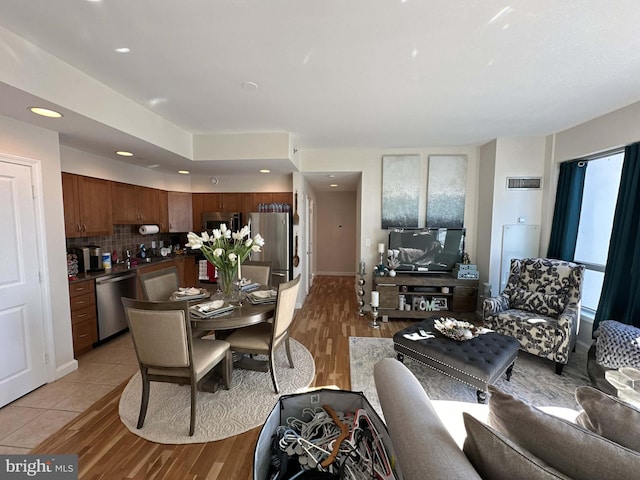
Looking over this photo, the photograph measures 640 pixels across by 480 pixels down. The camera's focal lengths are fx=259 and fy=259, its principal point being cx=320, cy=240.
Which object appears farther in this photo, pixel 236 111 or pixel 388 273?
pixel 388 273

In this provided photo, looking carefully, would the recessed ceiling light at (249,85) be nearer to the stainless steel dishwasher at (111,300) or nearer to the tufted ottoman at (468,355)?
the tufted ottoman at (468,355)

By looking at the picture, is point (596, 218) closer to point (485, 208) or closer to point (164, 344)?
point (485, 208)

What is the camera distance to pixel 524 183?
375 centimetres

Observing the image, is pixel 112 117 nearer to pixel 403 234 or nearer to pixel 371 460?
pixel 371 460

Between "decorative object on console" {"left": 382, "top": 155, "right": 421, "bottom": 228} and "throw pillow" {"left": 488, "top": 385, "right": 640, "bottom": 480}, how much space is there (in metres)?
3.67

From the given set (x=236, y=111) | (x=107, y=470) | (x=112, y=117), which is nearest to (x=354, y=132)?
(x=236, y=111)

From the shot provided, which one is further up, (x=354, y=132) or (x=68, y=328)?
(x=354, y=132)

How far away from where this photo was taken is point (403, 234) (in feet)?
13.9

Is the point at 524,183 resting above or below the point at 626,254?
above

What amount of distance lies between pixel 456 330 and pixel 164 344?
2491 mm

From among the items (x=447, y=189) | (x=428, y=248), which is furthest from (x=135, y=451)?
(x=447, y=189)

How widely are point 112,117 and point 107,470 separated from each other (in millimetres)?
2700

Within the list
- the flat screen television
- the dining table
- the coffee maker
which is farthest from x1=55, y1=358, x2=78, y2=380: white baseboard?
the flat screen television

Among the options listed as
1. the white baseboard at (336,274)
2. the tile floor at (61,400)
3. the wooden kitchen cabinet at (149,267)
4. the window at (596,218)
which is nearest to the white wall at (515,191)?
the window at (596,218)
